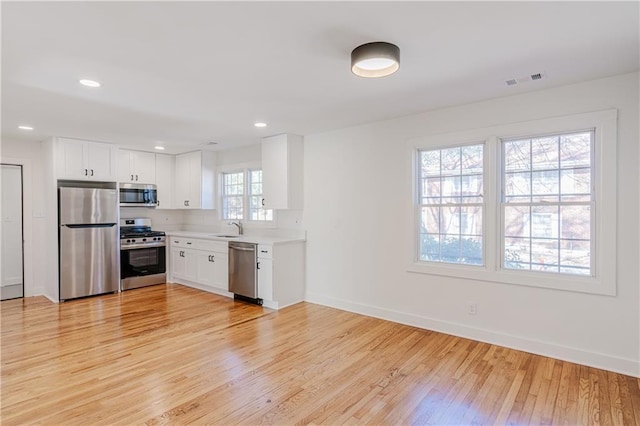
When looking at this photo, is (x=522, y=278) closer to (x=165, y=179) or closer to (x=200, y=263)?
(x=200, y=263)

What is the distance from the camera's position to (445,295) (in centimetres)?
378

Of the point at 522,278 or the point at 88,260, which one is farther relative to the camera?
the point at 88,260

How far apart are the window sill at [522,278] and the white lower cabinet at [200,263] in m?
2.90

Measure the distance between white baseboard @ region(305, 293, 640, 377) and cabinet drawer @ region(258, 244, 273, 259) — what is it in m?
1.13

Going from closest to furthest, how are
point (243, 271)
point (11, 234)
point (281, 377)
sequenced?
1. point (281, 377)
2. point (243, 271)
3. point (11, 234)

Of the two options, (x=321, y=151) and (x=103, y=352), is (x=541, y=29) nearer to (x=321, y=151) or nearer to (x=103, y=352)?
(x=321, y=151)

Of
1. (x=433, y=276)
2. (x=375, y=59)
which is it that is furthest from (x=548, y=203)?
(x=375, y=59)

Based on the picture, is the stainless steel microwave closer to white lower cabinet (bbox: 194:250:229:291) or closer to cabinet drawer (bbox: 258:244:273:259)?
white lower cabinet (bbox: 194:250:229:291)

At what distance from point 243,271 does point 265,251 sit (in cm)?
52

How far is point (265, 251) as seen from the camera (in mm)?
4754

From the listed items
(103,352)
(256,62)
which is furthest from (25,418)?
(256,62)

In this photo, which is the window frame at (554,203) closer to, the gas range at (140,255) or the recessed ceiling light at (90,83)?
the recessed ceiling light at (90,83)

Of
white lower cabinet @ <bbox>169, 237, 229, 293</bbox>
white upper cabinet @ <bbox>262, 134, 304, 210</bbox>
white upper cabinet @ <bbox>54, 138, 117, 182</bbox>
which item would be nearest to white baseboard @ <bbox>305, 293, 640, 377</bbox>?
white upper cabinet @ <bbox>262, 134, 304, 210</bbox>

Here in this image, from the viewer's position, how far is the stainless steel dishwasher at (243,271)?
4.85 meters
